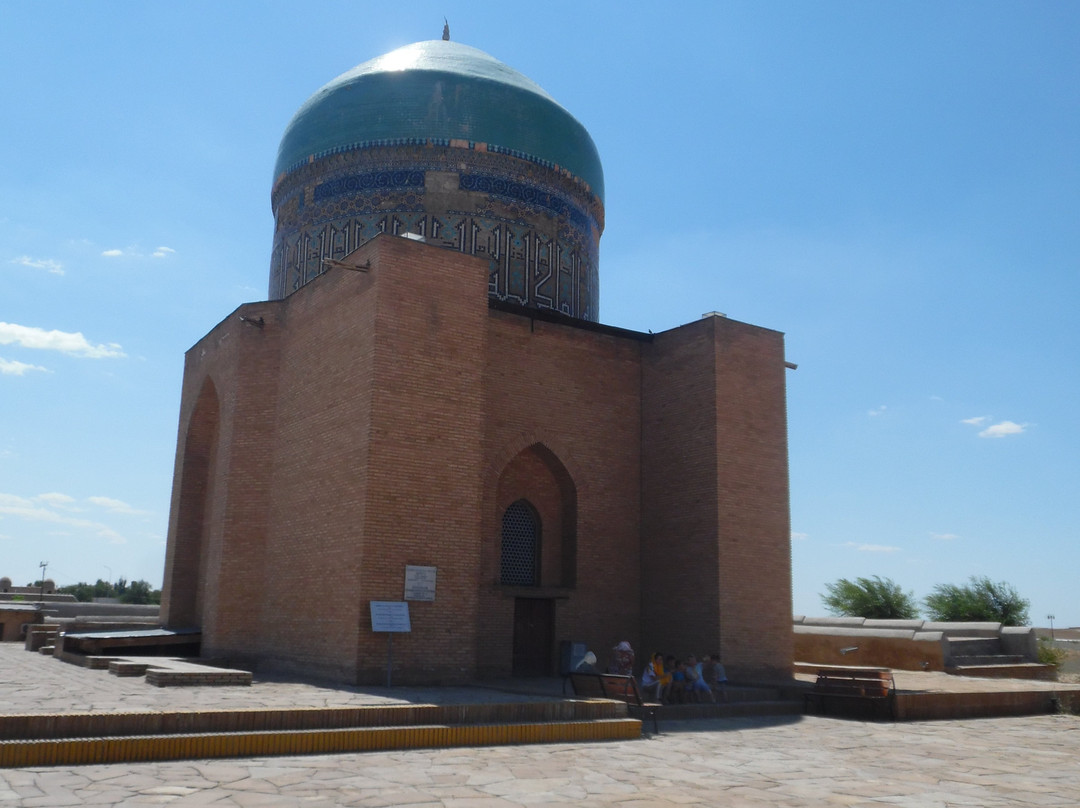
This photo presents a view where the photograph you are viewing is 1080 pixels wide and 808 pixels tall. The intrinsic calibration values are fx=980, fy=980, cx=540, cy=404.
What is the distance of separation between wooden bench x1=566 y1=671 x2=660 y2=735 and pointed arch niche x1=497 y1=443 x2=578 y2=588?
2868 millimetres

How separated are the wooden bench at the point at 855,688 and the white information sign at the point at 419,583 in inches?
170

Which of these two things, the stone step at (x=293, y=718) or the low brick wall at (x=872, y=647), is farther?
the low brick wall at (x=872, y=647)

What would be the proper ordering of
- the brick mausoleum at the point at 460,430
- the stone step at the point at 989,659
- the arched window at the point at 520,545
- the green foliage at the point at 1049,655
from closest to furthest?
1. the brick mausoleum at the point at 460,430
2. the arched window at the point at 520,545
3. the stone step at the point at 989,659
4. the green foliage at the point at 1049,655

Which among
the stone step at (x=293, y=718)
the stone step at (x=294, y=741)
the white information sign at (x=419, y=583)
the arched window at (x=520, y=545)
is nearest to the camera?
the stone step at (x=294, y=741)

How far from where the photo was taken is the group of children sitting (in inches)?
390

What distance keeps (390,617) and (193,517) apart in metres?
6.09

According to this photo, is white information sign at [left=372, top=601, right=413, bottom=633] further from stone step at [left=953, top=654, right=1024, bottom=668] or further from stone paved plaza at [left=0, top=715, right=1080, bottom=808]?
stone step at [left=953, top=654, right=1024, bottom=668]

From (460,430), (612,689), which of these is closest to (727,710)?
(612,689)

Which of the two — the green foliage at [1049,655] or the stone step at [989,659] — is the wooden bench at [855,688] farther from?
the green foliage at [1049,655]

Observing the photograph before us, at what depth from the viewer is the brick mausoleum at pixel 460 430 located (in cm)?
1003

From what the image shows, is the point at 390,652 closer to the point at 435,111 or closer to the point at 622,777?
the point at 622,777

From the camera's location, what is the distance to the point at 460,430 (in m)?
10.4

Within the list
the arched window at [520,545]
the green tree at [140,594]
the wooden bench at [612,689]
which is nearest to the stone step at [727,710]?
the wooden bench at [612,689]

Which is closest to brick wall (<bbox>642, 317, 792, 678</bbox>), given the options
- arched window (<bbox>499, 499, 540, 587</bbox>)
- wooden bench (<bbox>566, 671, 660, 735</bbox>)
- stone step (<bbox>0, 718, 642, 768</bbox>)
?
arched window (<bbox>499, 499, 540, 587</bbox>)
